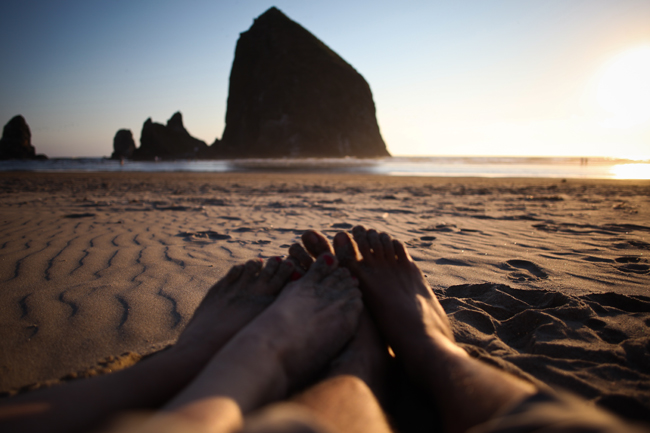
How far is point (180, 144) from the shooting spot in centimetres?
7325

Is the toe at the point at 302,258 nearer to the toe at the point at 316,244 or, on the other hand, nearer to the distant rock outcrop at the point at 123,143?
the toe at the point at 316,244

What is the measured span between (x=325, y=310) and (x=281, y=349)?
333 mm

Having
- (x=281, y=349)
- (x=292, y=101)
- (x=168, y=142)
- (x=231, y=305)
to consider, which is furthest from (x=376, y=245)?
(x=168, y=142)

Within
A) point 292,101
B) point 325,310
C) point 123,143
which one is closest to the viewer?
point 325,310

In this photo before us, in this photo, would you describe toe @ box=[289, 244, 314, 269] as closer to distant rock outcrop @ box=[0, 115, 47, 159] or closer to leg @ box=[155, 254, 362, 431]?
leg @ box=[155, 254, 362, 431]

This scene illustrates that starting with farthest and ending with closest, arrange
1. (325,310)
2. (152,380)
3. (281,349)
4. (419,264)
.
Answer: (419,264) → (325,310) → (281,349) → (152,380)

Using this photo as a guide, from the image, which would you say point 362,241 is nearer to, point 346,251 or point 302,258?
point 346,251

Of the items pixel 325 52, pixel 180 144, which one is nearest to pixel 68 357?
pixel 325 52

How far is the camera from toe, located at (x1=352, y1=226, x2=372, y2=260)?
1.69m

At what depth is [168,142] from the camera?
69688 millimetres

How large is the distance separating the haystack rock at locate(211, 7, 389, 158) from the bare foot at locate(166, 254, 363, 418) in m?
56.7

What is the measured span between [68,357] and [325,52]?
2950 inches

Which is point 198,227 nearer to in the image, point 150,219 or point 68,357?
point 150,219

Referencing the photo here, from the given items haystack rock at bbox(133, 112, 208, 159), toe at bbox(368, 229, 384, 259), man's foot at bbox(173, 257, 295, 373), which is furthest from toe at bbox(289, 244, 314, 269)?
haystack rock at bbox(133, 112, 208, 159)
